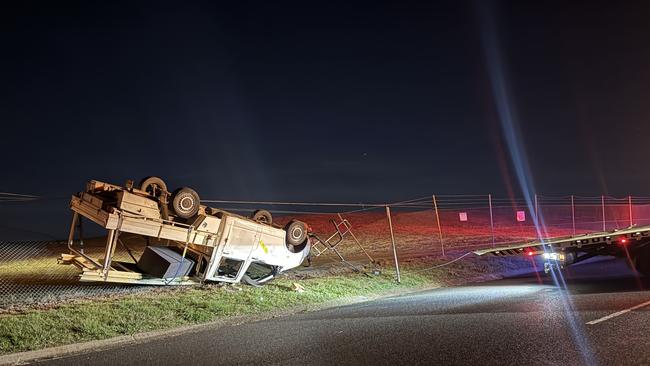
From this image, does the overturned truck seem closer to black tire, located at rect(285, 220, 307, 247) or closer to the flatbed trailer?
black tire, located at rect(285, 220, 307, 247)

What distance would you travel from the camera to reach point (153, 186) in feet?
36.2

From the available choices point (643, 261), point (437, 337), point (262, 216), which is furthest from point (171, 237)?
point (643, 261)

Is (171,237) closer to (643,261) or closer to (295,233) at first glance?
(295,233)

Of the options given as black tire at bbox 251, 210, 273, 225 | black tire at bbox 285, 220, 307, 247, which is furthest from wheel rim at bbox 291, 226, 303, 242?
black tire at bbox 251, 210, 273, 225

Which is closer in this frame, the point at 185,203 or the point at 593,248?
the point at 185,203

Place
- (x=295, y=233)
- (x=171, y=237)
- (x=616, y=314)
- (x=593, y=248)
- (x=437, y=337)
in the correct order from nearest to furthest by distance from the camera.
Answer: (x=437, y=337) → (x=616, y=314) → (x=171, y=237) → (x=295, y=233) → (x=593, y=248)

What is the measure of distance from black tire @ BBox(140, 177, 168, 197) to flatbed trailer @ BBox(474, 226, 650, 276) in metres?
8.35

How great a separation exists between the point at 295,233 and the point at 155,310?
14.9 feet

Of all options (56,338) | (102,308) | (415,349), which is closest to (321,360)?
(415,349)

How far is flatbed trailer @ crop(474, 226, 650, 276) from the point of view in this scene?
13.6 meters

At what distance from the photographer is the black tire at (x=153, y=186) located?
10939 millimetres

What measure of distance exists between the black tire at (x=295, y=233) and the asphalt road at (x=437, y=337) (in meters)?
2.73

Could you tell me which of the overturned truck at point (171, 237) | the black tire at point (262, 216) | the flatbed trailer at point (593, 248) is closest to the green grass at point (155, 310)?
the overturned truck at point (171, 237)

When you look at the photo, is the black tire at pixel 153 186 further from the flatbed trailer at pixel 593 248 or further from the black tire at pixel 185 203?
the flatbed trailer at pixel 593 248
